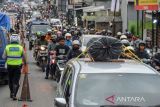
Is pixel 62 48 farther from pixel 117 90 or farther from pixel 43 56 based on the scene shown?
pixel 117 90

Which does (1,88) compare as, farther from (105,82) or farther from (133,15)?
(133,15)

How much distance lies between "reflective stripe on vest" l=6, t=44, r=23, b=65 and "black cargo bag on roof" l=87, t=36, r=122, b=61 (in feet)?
19.3

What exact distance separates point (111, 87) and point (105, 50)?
1618mm

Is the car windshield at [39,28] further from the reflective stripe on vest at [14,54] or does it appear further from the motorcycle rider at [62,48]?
the reflective stripe on vest at [14,54]

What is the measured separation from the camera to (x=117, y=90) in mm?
9016

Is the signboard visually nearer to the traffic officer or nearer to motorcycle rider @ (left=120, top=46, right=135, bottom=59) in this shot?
the traffic officer

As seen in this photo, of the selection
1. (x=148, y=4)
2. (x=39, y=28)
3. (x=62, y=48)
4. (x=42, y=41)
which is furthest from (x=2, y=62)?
(x=39, y=28)

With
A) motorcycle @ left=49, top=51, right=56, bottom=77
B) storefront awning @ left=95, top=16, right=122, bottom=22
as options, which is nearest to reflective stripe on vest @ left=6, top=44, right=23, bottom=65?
motorcycle @ left=49, top=51, right=56, bottom=77

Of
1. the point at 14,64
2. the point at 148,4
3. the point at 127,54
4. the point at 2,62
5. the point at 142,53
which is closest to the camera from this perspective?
the point at 127,54

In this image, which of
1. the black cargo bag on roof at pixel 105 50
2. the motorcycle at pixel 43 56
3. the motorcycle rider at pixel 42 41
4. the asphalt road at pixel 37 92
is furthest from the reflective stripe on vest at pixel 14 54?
the motorcycle rider at pixel 42 41

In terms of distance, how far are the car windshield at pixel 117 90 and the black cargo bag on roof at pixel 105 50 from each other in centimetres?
116

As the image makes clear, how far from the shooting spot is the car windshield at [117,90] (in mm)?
8820

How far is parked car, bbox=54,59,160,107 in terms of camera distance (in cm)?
882

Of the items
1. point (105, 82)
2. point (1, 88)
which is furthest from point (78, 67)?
point (1, 88)
